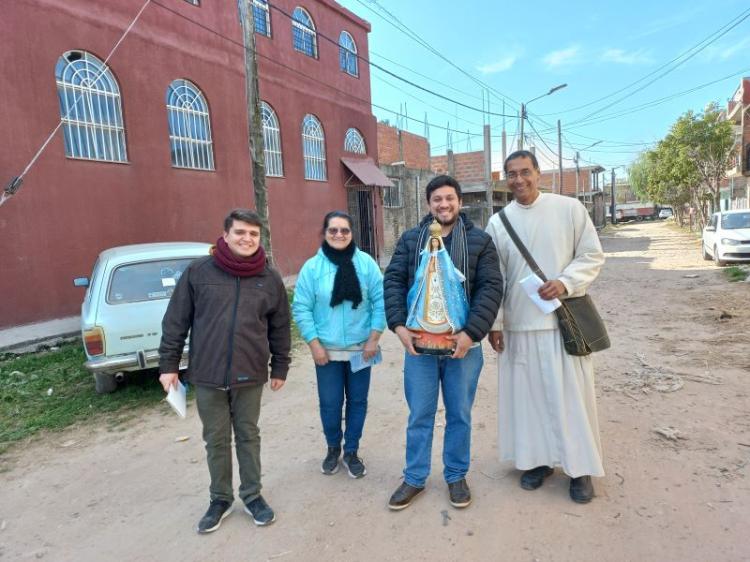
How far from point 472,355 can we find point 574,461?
82 cm

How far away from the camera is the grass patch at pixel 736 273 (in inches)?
420

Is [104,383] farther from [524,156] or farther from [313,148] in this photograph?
[313,148]

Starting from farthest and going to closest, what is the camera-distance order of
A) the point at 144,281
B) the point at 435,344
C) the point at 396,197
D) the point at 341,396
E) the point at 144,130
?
the point at 396,197 < the point at 144,130 < the point at 144,281 < the point at 341,396 < the point at 435,344

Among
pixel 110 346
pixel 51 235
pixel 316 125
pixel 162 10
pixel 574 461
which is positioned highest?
pixel 162 10

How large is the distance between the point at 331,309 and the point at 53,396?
3954 mm

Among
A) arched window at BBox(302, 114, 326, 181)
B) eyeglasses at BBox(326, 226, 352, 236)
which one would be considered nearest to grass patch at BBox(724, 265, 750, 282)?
arched window at BBox(302, 114, 326, 181)

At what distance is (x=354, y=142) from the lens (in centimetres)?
1623

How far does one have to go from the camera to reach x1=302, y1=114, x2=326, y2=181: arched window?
13984 mm

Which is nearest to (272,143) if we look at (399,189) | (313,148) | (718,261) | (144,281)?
(313,148)

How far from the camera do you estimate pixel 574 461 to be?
2.79 meters

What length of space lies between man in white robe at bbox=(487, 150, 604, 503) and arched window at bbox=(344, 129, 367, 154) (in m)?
13.4

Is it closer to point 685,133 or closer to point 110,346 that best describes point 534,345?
point 110,346

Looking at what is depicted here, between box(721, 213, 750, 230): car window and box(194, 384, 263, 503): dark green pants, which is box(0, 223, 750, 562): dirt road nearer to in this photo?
box(194, 384, 263, 503): dark green pants

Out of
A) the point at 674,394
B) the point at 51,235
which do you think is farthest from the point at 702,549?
the point at 51,235
